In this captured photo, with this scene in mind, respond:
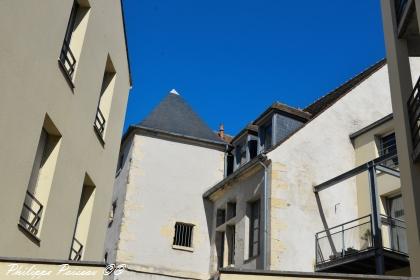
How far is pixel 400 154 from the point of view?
30.3ft

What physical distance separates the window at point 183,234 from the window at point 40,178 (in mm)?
11053

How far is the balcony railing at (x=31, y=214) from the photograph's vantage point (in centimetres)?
739

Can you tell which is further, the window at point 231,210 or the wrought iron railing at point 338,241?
the window at point 231,210

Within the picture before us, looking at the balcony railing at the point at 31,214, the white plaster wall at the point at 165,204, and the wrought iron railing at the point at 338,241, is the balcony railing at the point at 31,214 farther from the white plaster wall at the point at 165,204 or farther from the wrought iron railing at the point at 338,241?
the white plaster wall at the point at 165,204

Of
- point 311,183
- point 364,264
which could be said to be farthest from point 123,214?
point 364,264

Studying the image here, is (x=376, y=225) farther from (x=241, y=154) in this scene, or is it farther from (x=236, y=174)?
(x=241, y=154)

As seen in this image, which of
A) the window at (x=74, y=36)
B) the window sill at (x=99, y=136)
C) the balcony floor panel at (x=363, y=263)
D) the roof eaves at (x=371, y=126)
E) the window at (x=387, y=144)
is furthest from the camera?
the roof eaves at (x=371, y=126)

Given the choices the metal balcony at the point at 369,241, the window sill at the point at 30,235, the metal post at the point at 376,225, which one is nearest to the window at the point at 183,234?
the metal balcony at the point at 369,241

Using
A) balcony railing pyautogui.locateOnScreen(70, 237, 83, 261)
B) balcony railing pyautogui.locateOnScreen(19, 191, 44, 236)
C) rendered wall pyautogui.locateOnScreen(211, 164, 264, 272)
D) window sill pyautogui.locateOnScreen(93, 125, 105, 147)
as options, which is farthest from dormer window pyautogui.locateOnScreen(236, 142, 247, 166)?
balcony railing pyautogui.locateOnScreen(19, 191, 44, 236)

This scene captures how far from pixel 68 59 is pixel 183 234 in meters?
11.2

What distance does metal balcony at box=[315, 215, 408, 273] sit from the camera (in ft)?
43.2

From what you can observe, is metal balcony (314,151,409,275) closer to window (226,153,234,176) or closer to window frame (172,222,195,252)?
window frame (172,222,195,252)

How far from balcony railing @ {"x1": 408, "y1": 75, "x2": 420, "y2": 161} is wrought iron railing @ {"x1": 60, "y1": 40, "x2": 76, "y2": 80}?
5667 mm

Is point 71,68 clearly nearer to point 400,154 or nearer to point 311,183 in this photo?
point 400,154
